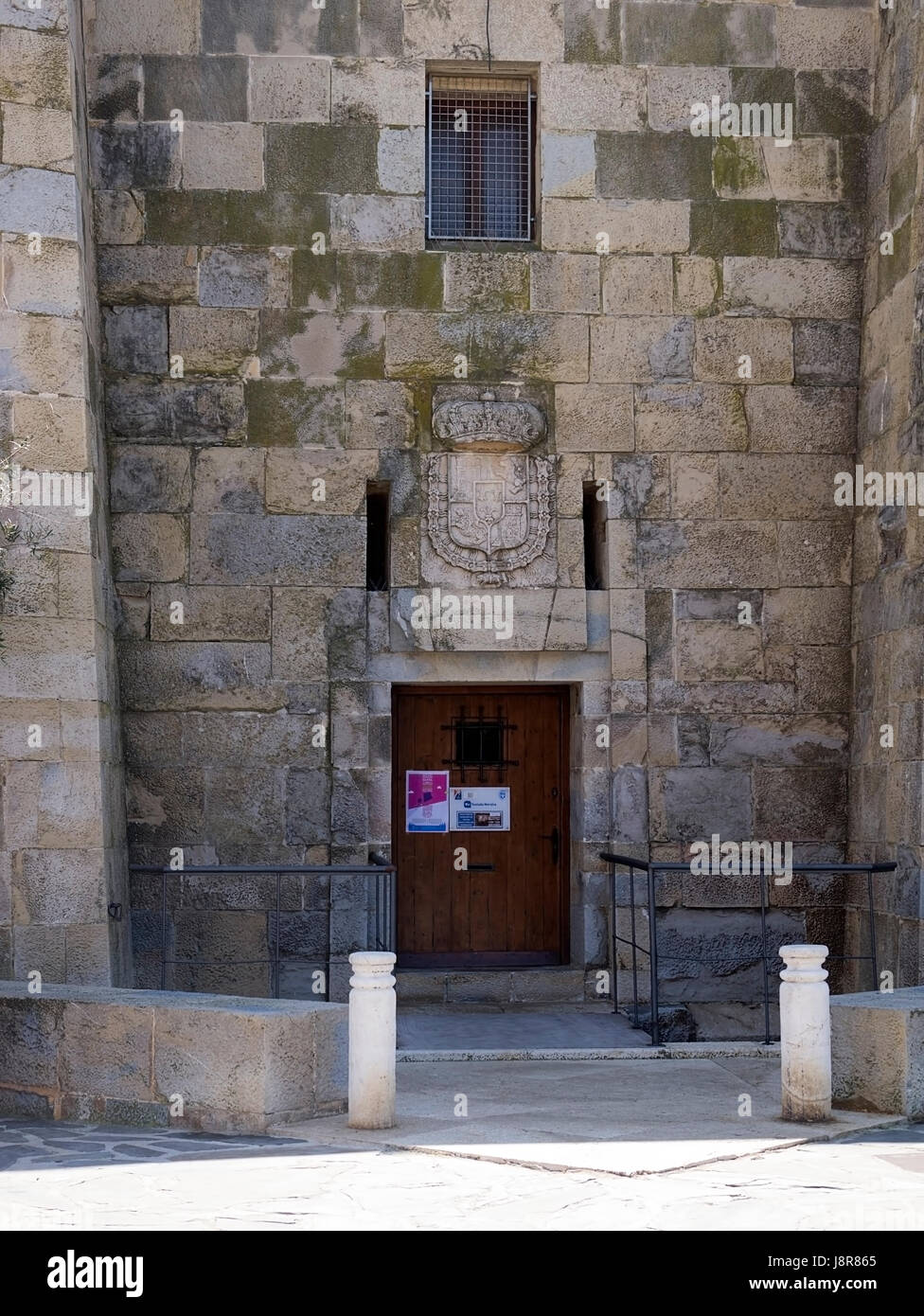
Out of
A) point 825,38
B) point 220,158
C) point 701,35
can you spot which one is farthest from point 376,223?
point 825,38

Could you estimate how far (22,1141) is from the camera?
6.01 metres

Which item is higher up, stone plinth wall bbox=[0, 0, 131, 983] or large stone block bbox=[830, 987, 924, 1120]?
stone plinth wall bbox=[0, 0, 131, 983]

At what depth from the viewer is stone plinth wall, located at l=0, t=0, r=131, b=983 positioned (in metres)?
8.02

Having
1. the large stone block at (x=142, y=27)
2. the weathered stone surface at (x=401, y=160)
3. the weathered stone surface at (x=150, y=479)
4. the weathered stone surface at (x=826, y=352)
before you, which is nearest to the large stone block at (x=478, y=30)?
the weathered stone surface at (x=401, y=160)

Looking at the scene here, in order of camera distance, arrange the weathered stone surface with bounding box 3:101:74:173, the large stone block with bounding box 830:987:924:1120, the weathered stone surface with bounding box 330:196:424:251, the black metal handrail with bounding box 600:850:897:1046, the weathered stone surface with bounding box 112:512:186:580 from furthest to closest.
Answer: the weathered stone surface with bounding box 330:196:424:251 < the weathered stone surface with bounding box 112:512:186:580 < the weathered stone surface with bounding box 3:101:74:173 < the black metal handrail with bounding box 600:850:897:1046 < the large stone block with bounding box 830:987:924:1120

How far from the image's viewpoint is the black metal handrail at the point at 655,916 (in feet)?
26.9

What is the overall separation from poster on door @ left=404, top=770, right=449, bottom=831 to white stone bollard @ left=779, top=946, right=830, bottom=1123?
373 cm

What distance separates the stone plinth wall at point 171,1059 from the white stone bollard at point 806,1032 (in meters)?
1.71

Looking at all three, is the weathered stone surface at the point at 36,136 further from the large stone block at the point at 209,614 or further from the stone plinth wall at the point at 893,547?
the stone plinth wall at the point at 893,547

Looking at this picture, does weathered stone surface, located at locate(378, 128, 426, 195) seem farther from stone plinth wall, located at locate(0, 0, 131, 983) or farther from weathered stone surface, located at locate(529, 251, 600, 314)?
stone plinth wall, located at locate(0, 0, 131, 983)

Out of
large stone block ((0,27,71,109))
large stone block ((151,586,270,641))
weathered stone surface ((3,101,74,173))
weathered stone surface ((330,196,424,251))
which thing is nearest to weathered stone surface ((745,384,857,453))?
weathered stone surface ((330,196,424,251))

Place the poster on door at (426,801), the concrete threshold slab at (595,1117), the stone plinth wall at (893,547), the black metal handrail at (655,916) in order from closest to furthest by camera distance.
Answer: the concrete threshold slab at (595,1117), the black metal handrail at (655,916), the stone plinth wall at (893,547), the poster on door at (426,801)
